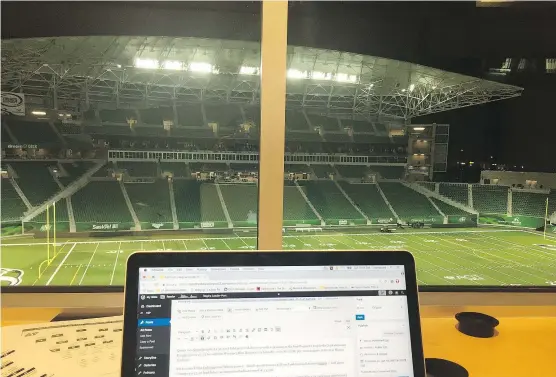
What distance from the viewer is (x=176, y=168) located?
609 inches

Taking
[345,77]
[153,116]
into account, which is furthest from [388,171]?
[153,116]

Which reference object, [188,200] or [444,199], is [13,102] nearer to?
[188,200]

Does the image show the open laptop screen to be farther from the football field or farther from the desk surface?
the football field

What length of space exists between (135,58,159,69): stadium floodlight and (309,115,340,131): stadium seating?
674cm

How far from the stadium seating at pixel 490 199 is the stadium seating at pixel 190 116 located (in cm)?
1139

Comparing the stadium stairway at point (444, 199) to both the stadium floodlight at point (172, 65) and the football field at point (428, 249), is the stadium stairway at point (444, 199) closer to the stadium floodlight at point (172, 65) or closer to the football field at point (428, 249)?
the football field at point (428, 249)

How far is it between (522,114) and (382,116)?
1179 cm

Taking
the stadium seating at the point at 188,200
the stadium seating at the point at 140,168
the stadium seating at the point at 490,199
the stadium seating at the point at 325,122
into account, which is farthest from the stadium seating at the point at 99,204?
the stadium seating at the point at 490,199

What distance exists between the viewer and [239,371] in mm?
591

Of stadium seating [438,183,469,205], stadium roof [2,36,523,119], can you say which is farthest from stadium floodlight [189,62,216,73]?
stadium seating [438,183,469,205]

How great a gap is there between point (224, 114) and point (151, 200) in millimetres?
5170

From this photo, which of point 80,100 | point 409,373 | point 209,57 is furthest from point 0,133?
point 80,100

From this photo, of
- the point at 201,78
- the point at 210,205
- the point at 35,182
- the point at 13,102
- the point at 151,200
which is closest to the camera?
the point at 13,102

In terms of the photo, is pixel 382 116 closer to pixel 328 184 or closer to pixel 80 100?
pixel 328 184
